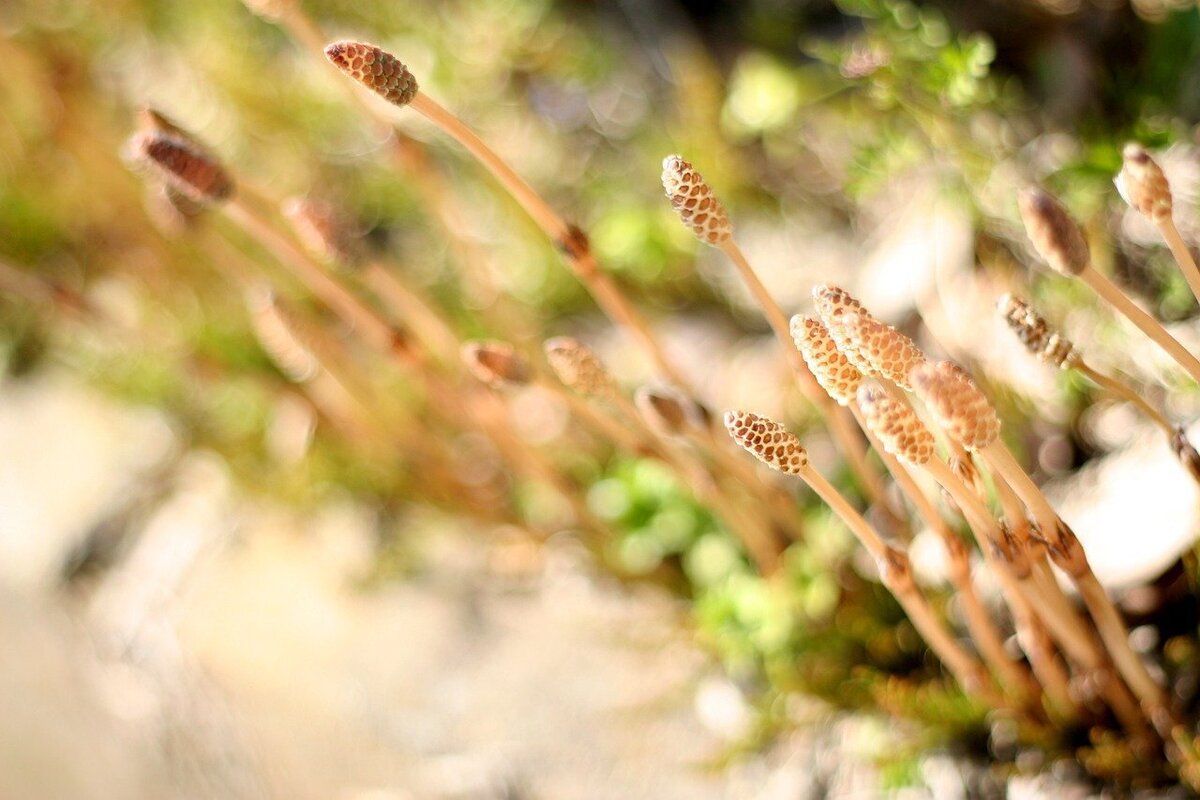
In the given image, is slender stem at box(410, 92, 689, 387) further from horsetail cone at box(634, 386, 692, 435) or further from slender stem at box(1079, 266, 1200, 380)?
slender stem at box(1079, 266, 1200, 380)

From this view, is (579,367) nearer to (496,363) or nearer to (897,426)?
(496,363)

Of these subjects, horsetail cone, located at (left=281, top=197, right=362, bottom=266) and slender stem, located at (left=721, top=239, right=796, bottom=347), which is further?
horsetail cone, located at (left=281, top=197, right=362, bottom=266)

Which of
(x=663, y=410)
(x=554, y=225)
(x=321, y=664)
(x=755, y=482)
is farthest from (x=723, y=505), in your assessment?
(x=321, y=664)

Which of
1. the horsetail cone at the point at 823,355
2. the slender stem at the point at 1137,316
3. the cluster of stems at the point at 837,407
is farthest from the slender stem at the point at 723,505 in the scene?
the slender stem at the point at 1137,316

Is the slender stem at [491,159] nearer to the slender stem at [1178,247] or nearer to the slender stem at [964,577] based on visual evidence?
the slender stem at [964,577]

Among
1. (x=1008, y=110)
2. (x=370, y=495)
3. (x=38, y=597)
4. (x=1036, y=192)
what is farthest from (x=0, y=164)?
(x=1036, y=192)

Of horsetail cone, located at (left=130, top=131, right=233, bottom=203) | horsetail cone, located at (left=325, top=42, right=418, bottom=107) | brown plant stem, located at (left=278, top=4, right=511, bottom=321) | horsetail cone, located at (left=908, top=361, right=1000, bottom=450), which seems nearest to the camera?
horsetail cone, located at (left=908, top=361, right=1000, bottom=450)

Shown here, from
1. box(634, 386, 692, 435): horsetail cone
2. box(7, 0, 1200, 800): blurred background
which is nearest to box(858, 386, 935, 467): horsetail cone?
box(634, 386, 692, 435): horsetail cone
